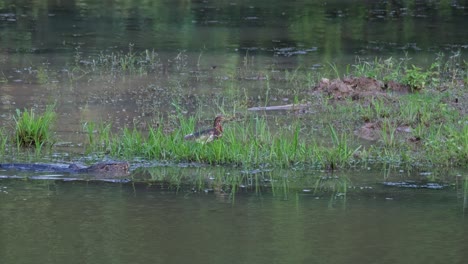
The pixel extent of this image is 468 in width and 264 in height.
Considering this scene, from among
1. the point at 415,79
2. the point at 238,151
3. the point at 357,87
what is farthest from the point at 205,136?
the point at 415,79

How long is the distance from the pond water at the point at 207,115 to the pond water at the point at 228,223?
0.01m

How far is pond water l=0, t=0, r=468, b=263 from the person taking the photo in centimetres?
564

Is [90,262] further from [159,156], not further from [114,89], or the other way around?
[114,89]

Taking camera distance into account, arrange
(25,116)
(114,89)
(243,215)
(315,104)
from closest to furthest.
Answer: (243,215), (25,116), (315,104), (114,89)

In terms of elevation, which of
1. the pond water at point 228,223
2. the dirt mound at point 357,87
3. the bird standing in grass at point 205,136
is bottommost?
the pond water at point 228,223

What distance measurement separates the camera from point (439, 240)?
576cm

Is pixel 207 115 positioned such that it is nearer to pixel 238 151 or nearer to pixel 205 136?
pixel 205 136

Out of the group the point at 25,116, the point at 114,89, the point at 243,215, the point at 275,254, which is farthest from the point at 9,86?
the point at 275,254

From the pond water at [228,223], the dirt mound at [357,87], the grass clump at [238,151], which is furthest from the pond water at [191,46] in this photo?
the pond water at [228,223]

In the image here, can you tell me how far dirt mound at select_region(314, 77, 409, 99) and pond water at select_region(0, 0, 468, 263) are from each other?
48 centimetres

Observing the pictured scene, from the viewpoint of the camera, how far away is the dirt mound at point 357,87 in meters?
10.1

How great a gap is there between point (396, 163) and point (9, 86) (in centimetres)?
472

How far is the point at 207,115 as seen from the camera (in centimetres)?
946

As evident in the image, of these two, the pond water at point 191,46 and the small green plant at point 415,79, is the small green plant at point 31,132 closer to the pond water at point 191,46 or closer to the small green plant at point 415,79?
the pond water at point 191,46
